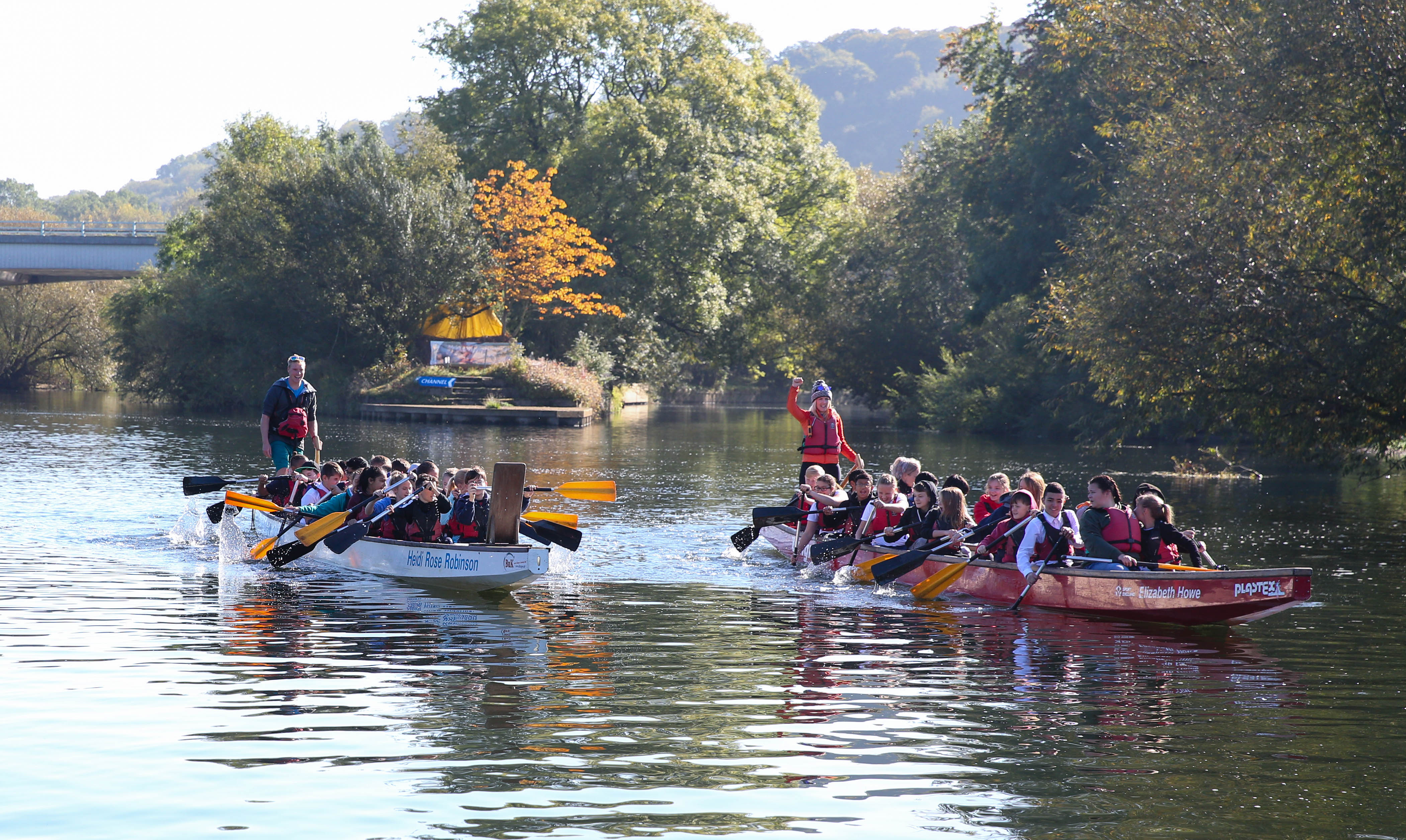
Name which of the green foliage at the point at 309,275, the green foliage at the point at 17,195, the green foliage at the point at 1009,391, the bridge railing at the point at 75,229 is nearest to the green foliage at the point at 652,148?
the green foliage at the point at 309,275

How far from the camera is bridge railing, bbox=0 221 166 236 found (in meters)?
70.0

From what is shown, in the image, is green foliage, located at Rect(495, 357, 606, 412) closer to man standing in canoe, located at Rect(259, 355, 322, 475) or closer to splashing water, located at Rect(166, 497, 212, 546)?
splashing water, located at Rect(166, 497, 212, 546)

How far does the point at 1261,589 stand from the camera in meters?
11.5

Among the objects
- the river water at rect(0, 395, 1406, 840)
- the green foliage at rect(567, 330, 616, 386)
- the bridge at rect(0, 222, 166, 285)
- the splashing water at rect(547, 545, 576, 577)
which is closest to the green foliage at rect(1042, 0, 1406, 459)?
the river water at rect(0, 395, 1406, 840)

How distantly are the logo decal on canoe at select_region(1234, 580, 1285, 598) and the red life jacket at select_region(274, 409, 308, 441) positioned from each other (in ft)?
39.1

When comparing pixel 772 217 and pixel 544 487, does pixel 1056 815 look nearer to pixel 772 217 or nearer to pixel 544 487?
pixel 544 487

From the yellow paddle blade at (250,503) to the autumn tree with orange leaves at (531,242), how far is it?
125ft

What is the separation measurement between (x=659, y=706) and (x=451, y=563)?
533 cm

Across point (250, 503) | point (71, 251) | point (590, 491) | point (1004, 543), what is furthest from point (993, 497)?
point (71, 251)

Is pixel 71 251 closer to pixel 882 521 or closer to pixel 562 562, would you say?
pixel 562 562

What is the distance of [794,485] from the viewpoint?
26.7 metres

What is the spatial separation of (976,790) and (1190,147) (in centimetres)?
1881

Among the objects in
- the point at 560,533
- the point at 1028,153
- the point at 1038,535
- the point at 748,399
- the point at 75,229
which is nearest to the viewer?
the point at 1038,535

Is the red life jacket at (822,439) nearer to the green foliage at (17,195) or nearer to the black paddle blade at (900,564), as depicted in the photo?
the black paddle blade at (900,564)
